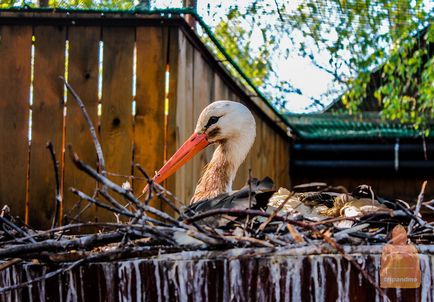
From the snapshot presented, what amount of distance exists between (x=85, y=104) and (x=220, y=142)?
0.80 m

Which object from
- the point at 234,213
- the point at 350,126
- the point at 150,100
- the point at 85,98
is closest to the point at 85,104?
the point at 85,98

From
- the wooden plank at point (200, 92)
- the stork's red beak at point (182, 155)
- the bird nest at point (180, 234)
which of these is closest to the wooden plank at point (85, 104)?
the stork's red beak at point (182, 155)

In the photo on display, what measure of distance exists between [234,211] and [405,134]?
241 inches

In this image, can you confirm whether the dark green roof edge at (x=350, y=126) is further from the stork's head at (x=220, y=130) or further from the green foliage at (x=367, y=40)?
the stork's head at (x=220, y=130)

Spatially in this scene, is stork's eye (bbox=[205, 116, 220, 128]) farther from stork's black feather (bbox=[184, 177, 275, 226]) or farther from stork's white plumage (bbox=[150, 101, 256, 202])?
stork's black feather (bbox=[184, 177, 275, 226])

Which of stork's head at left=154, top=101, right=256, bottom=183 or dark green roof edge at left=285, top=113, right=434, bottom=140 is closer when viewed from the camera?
stork's head at left=154, top=101, right=256, bottom=183

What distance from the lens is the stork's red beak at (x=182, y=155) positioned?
492cm

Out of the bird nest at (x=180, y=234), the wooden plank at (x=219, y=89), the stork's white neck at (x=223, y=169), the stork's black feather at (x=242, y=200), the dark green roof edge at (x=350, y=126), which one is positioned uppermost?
the wooden plank at (x=219, y=89)

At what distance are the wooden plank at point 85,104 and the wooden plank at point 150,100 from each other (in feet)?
0.82

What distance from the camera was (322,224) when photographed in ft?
8.59

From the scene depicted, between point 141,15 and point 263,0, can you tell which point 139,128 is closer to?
point 141,15

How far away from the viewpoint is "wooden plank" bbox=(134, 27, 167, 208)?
17.5ft

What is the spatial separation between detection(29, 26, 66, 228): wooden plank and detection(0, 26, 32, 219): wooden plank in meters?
0.05

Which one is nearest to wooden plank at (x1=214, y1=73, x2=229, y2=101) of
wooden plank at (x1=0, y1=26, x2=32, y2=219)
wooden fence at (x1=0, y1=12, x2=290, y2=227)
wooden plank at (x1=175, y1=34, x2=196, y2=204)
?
wooden plank at (x1=175, y1=34, x2=196, y2=204)
